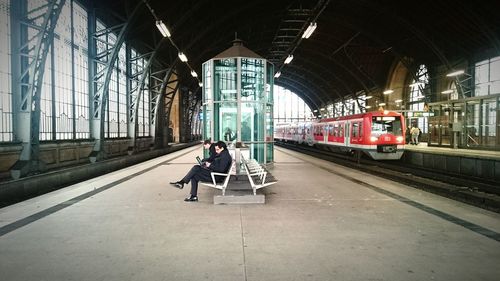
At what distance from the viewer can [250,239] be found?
548 centimetres

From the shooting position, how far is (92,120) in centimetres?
1777

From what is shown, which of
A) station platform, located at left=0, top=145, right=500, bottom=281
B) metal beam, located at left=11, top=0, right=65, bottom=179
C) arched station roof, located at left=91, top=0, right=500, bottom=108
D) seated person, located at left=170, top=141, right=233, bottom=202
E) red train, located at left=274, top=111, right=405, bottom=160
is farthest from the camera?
arched station roof, located at left=91, top=0, right=500, bottom=108

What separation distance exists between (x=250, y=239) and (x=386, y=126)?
1708cm

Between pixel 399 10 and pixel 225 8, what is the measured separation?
39.9 ft

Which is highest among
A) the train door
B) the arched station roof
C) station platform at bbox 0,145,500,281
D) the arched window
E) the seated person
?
the arched station roof

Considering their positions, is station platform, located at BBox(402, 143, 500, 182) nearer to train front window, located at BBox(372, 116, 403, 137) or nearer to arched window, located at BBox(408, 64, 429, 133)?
train front window, located at BBox(372, 116, 403, 137)

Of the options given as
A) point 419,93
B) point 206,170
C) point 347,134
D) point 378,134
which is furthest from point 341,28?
point 206,170

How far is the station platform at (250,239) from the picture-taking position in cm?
429

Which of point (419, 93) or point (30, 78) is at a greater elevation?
point (419, 93)

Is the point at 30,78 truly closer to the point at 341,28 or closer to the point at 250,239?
the point at 250,239

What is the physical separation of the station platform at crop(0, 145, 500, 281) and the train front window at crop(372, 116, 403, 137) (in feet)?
38.5

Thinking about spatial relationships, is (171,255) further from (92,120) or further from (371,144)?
(371,144)

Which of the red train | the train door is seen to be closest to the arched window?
the train door

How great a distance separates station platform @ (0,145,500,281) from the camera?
4285 millimetres
